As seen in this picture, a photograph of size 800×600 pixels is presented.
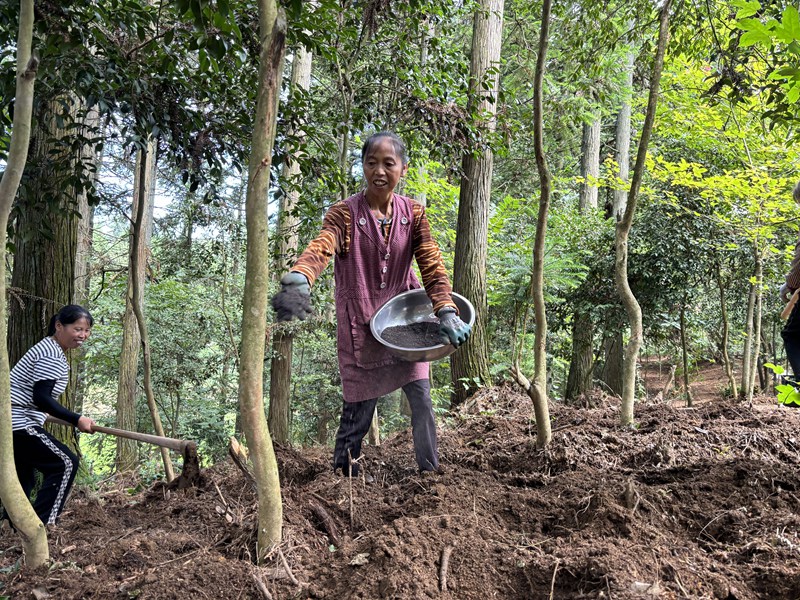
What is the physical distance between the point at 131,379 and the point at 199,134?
6422mm

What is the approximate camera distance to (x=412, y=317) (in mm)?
3496

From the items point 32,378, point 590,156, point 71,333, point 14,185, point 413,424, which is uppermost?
point 590,156

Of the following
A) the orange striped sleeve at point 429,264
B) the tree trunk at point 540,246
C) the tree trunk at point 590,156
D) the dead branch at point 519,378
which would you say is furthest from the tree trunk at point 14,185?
the tree trunk at point 590,156

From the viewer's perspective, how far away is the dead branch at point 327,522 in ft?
→ 8.17

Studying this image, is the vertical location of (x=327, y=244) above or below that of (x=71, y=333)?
above

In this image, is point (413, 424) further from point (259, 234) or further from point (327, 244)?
point (259, 234)

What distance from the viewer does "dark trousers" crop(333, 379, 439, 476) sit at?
3270 mm

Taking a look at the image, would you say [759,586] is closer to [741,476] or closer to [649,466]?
[741,476]

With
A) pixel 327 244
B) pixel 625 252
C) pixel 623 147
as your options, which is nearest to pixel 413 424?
pixel 327 244

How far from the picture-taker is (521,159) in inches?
492

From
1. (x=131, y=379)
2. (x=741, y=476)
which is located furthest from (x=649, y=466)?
(x=131, y=379)

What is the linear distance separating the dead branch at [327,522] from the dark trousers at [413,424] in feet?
1.94

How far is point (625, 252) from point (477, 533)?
2.56 meters

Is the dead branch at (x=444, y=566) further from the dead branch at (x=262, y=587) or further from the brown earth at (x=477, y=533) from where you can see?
the dead branch at (x=262, y=587)
